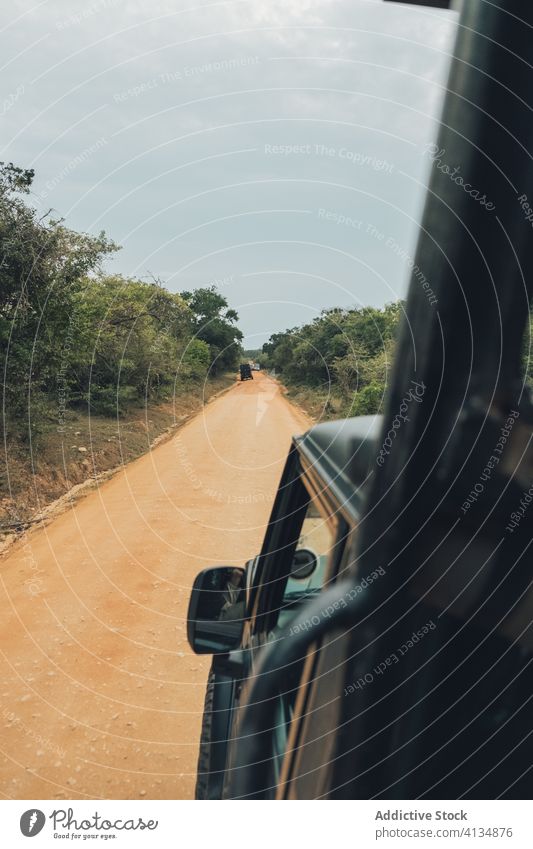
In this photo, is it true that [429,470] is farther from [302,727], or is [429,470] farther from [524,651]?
[302,727]

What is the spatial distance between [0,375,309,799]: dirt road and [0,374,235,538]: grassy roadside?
53cm

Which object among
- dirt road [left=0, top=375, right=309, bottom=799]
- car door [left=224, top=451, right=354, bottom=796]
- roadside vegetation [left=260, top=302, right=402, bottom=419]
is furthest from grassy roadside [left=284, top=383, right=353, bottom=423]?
car door [left=224, top=451, right=354, bottom=796]

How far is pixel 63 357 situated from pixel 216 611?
8230 mm

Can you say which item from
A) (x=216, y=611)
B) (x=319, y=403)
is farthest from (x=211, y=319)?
(x=216, y=611)

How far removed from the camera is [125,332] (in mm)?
13984

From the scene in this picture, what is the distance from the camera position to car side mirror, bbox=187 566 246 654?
6.24 ft

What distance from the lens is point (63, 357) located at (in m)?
9.47

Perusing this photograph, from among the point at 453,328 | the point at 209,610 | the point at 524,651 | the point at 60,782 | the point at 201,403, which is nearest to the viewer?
the point at 453,328

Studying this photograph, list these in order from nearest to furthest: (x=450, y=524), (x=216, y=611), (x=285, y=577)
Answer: (x=450, y=524) → (x=285, y=577) → (x=216, y=611)

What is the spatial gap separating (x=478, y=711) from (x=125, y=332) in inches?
542

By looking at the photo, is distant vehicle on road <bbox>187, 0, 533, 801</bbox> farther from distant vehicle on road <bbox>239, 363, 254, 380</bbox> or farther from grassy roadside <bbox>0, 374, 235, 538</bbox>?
distant vehicle on road <bbox>239, 363, 254, 380</bbox>

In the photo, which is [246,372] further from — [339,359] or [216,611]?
[216,611]

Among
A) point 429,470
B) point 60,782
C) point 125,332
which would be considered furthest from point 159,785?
point 125,332

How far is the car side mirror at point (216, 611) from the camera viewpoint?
190 centimetres
